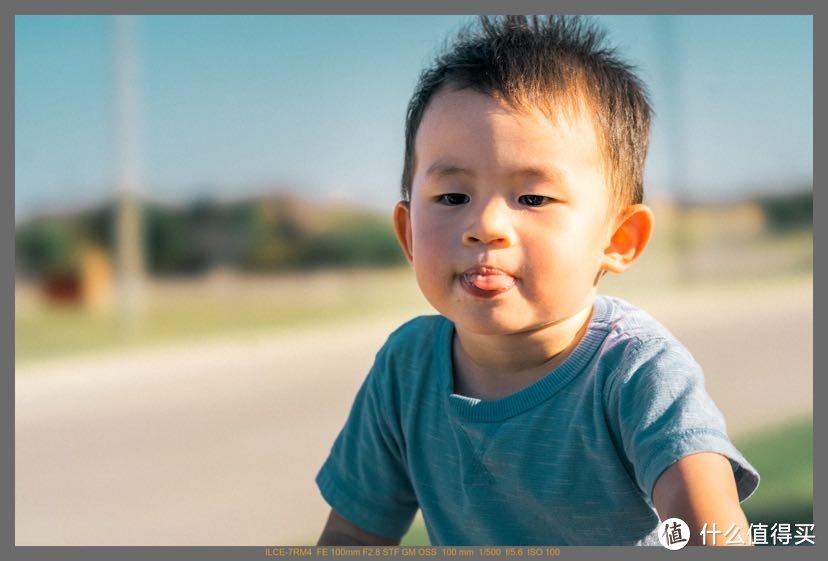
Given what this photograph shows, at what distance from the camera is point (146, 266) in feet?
27.1

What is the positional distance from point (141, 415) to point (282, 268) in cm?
502

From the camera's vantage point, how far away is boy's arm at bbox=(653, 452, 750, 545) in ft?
3.74

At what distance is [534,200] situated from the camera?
1.33 metres

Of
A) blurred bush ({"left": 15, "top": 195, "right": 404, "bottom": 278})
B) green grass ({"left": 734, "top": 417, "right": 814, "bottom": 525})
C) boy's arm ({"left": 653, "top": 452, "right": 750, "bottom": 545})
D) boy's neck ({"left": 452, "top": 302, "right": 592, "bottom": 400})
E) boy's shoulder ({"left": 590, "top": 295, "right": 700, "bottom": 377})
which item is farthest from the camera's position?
blurred bush ({"left": 15, "top": 195, "right": 404, "bottom": 278})

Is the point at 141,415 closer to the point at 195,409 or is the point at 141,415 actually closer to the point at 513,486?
the point at 195,409

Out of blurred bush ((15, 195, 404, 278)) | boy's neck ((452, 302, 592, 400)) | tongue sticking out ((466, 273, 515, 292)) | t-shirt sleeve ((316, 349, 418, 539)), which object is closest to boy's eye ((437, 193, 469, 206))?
tongue sticking out ((466, 273, 515, 292))

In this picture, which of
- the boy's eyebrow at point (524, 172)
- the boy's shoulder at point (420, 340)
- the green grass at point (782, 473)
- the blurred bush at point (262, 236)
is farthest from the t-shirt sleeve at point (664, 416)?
the blurred bush at point (262, 236)

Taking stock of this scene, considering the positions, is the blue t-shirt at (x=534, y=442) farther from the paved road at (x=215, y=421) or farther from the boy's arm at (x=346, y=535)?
the paved road at (x=215, y=421)

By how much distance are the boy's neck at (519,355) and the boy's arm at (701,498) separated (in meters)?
0.30

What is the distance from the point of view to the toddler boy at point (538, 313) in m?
1.29

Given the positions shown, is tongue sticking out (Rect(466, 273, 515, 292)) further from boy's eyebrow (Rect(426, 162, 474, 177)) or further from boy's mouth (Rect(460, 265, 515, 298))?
boy's eyebrow (Rect(426, 162, 474, 177))

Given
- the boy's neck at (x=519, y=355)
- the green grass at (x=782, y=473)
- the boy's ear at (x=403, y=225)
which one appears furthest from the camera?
the green grass at (x=782, y=473)

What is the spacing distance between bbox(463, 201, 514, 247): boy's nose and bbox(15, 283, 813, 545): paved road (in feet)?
5.05

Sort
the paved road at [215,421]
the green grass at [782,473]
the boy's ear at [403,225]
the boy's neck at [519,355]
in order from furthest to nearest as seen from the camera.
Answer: the paved road at [215,421], the green grass at [782,473], the boy's ear at [403,225], the boy's neck at [519,355]
